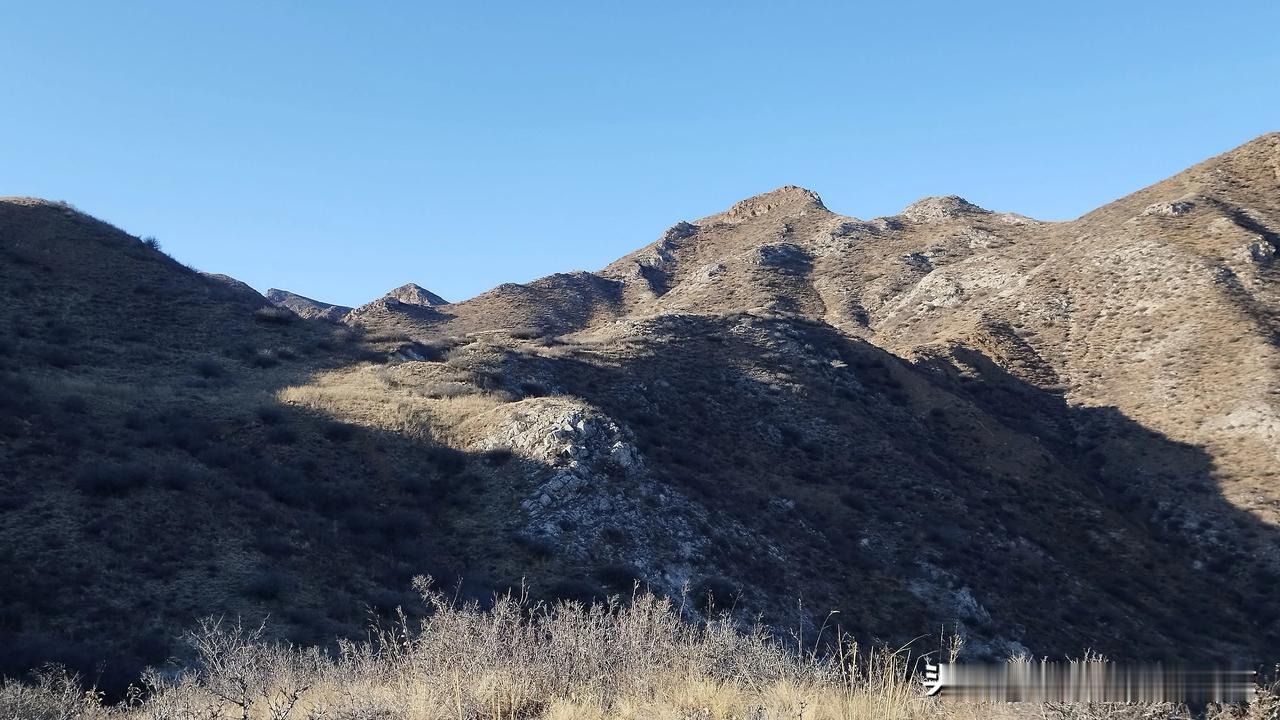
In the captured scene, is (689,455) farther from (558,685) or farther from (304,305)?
(304,305)

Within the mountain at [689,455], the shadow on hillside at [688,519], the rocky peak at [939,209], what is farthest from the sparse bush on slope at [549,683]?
the rocky peak at [939,209]

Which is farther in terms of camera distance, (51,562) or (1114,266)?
(1114,266)

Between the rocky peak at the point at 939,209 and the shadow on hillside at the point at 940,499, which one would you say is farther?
the rocky peak at the point at 939,209

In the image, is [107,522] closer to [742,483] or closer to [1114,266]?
[742,483]

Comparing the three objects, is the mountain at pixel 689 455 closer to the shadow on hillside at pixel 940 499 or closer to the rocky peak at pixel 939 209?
the shadow on hillside at pixel 940 499

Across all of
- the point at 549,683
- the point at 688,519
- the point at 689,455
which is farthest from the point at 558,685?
the point at 689,455

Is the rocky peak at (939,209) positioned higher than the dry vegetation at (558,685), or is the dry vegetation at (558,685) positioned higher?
the rocky peak at (939,209)

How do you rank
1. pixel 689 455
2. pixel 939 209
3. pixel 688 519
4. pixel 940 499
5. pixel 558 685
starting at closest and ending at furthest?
pixel 558 685 → pixel 688 519 → pixel 689 455 → pixel 940 499 → pixel 939 209

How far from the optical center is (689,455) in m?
30.0

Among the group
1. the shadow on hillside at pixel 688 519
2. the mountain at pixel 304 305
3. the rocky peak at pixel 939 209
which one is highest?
the rocky peak at pixel 939 209

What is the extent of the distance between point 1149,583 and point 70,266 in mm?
50339

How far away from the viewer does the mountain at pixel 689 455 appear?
17234 millimetres

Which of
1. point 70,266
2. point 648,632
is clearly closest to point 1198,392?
point 648,632

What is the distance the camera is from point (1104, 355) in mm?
47469
